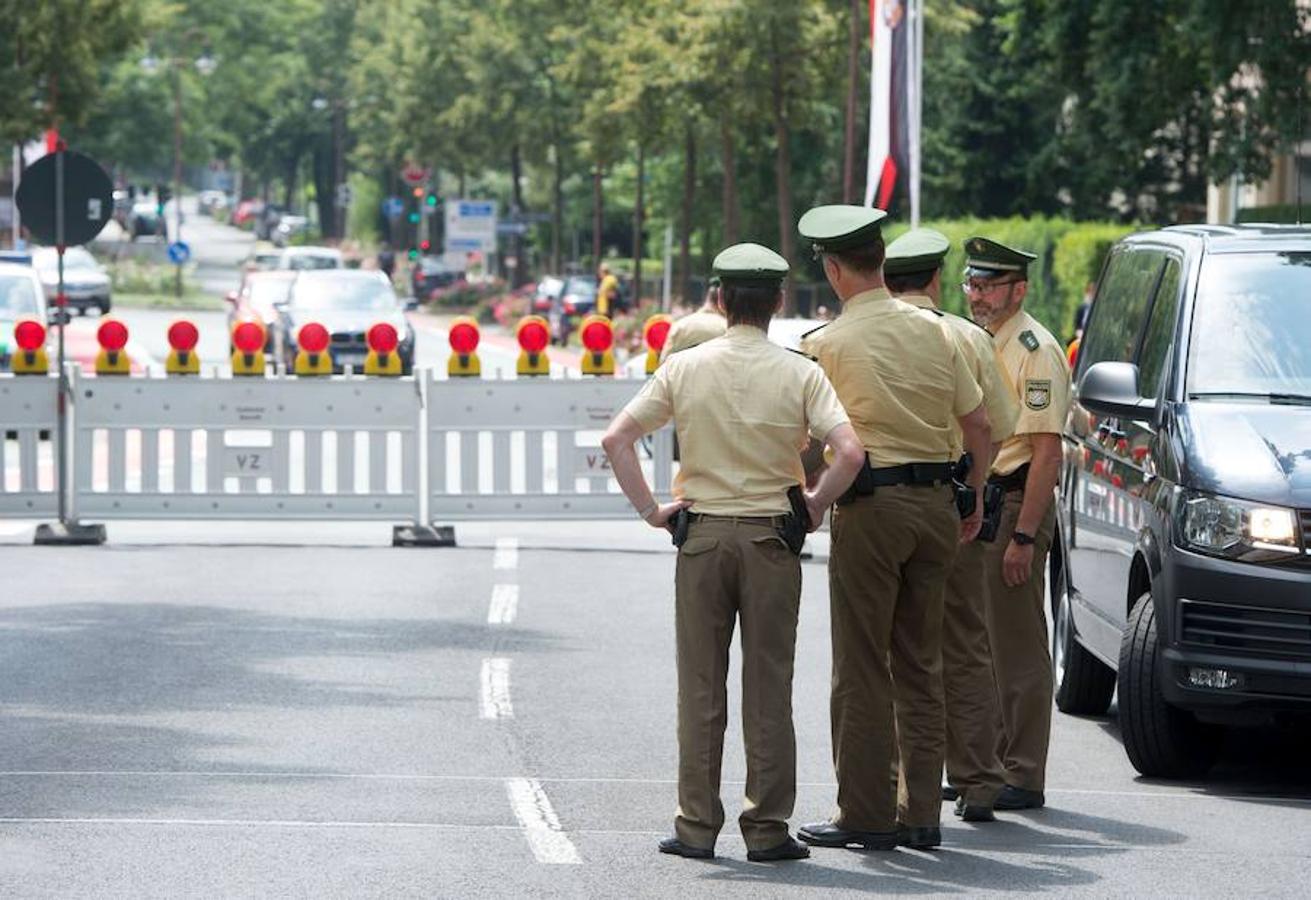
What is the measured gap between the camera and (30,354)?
18.8 meters

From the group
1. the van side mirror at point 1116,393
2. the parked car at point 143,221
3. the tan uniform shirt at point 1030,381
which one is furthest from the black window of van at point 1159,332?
the parked car at point 143,221

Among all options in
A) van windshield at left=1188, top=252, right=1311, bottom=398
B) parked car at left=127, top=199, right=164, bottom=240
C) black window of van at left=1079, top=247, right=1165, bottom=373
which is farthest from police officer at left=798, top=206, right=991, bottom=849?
parked car at left=127, top=199, right=164, bottom=240

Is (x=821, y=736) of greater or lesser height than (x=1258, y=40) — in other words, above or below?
below

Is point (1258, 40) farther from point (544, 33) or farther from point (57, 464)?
point (544, 33)

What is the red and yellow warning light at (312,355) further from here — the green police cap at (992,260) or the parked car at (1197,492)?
the green police cap at (992,260)

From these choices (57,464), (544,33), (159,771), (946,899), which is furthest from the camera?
(544,33)

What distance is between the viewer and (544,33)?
239 feet

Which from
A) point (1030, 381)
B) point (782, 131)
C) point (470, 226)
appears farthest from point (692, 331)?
point (470, 226)

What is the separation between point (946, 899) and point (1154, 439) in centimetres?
275

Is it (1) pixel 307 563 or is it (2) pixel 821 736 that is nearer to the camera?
(2) pixel 821 736

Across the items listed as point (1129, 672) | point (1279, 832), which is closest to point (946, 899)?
point (1279, 832)

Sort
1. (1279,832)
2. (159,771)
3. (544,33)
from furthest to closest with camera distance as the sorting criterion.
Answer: (544,33) < (159,771) < (1279,832)

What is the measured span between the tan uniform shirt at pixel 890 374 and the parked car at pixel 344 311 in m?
28.8

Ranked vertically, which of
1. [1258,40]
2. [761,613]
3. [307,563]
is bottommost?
[307,563]
